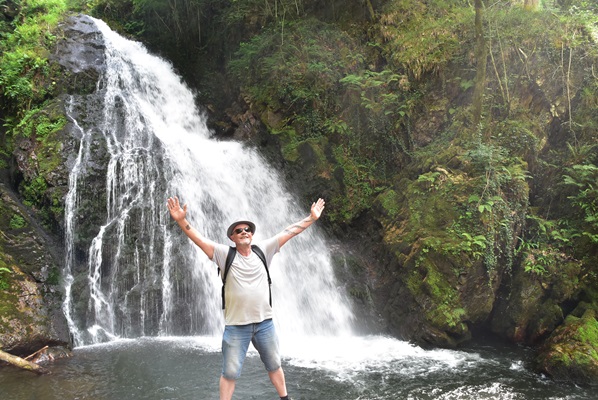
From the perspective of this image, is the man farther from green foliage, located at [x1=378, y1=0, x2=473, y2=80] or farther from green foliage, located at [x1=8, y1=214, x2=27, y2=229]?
green foliage, located at [x1=378, y1=0, x2=473, y2=80]

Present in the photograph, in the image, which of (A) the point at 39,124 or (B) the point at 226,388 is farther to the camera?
(A) the point at 39,124

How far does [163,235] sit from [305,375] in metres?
4.77

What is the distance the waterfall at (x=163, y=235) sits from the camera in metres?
8.68

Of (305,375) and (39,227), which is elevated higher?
(39,227)

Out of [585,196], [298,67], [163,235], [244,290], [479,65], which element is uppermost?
[298,67]

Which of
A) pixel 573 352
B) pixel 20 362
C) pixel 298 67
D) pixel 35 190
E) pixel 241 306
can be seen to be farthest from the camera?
pixel 298 67

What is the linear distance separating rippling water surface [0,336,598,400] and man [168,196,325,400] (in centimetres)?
212

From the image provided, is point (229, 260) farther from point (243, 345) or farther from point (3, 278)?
point (3, 278)

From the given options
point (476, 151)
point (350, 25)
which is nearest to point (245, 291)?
point (476, 151)

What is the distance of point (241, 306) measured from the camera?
3760mm

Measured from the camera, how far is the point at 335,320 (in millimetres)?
9250

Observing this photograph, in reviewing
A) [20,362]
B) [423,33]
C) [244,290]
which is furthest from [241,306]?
[423,33]

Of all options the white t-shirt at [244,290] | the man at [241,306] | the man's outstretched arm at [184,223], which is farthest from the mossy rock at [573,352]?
the man's outstretched arm at [184,223]

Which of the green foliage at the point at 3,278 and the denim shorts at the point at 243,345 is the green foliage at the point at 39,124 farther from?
the denim shorts at the point at 243,345
